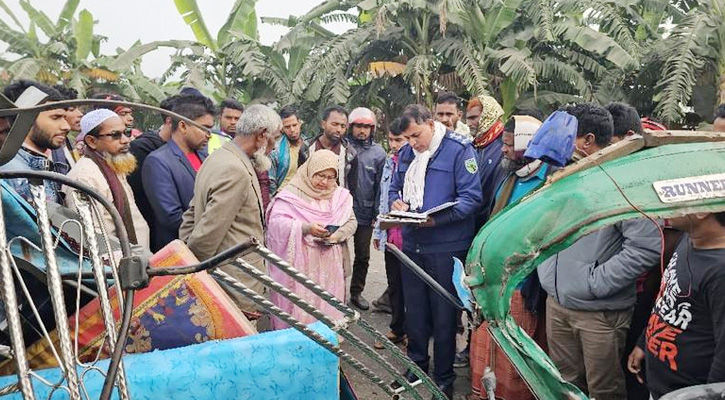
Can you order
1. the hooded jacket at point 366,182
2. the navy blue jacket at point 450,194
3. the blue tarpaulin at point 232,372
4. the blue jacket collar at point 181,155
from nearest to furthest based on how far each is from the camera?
the blue tarpaulin at point 232,372, the navy blue jacket at point 450,194, the blue jacket collar at point 181,155, the hooded jacket at point 366,182

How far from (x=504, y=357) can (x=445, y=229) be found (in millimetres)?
866

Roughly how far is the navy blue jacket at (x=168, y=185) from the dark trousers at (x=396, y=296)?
191cm

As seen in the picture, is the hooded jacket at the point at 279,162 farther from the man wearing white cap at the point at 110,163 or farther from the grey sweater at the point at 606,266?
the grey sweater at the point at 606,266

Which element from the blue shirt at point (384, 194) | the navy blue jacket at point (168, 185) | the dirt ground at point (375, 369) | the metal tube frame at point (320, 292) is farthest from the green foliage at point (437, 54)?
the metal tube frame at point (320, 292)

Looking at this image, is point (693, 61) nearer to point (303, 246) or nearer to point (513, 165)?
Answer: point (513, 165)

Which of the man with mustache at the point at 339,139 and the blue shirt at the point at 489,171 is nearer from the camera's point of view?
the blue shirt at the point at 489,171

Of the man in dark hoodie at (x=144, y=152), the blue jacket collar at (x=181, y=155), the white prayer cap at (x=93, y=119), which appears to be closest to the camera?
the white prayer cap at (x=93, y=119)

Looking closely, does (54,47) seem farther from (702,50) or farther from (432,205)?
(702,50)

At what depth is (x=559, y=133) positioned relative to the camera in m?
2.36

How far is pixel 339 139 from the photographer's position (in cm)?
559

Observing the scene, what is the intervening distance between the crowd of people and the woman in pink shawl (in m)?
0.01

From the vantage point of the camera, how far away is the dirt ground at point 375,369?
3.91 m

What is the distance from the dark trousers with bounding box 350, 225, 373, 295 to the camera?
5574 millimetres

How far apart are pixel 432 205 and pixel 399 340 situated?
1.60 metres
